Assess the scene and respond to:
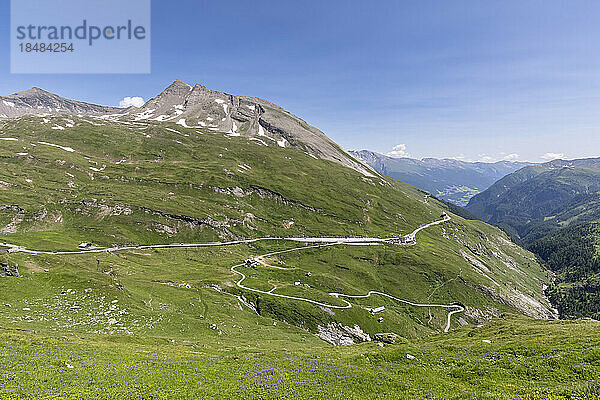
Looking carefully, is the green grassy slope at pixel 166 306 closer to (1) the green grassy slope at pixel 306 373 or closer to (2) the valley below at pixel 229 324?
(1) the green grassy slope at pixel 306 373

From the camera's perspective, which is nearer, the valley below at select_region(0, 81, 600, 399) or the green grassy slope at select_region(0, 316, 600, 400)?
the green grassy slope at select_region(0, 316, 600, 400)

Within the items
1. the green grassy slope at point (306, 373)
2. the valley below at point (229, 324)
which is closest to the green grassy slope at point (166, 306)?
the green grassy slope at point (306, 373)

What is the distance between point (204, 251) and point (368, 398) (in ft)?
527

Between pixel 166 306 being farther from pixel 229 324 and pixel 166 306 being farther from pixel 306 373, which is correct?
pixel 306 373

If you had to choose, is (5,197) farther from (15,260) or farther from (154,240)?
(15,260)

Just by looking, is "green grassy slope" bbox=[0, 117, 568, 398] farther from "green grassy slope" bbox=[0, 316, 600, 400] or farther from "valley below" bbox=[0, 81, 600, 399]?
"valley below" bbox=[0, 81, 600, 399]

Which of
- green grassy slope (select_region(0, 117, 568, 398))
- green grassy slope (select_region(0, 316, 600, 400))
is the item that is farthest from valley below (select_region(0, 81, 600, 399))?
green grassy slope (select_region(0, 117, 568, 398))

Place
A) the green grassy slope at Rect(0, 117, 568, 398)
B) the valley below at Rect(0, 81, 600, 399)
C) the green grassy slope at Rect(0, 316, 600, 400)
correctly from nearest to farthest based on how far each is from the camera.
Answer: the green grassy slope at Rect(0, 316, 600, 400)
the valley below at Rect(0, 81, 600, 399)
the green grassy slope at Rect(0, 117, 568, 398)

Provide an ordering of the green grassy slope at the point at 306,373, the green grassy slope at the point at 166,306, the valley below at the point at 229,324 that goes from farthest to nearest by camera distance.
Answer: the green grassy slope at the point at 166,306
the valley below at the point at 229,324
the green grassy slope at the point at 306,373

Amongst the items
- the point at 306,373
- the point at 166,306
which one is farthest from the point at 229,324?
the point at 306,373

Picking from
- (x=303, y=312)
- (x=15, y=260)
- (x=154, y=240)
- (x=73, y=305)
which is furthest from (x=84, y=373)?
(x=154, y=240)

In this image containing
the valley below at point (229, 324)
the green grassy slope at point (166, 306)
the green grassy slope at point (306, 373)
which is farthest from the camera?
the green grassy slope at point (166, 306)

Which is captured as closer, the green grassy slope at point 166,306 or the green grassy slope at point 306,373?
the green grassy slope at point 306,373

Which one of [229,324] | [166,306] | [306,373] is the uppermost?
[306,373]
